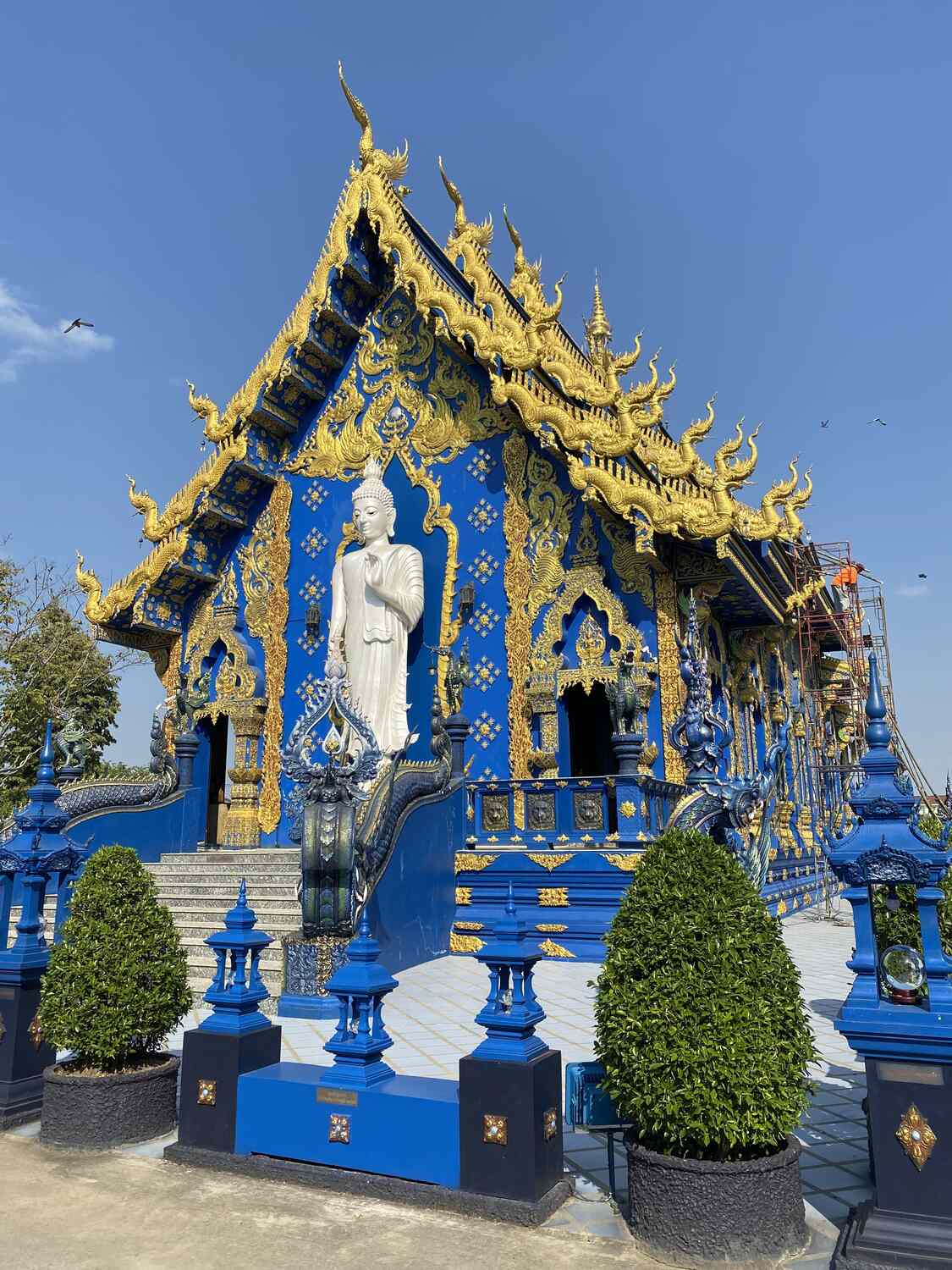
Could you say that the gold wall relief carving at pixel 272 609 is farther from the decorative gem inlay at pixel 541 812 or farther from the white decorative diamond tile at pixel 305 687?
the decorative gem inlay at pixel 541 812

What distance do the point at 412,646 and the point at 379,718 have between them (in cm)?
130

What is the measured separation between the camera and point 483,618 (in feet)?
42.9

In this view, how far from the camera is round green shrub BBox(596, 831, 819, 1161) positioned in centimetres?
362

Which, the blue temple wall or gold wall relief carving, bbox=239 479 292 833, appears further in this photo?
gold wall relief carving, bbox=239 479 292 833

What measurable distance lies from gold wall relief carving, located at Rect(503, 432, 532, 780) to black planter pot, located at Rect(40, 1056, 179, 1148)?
289 inches

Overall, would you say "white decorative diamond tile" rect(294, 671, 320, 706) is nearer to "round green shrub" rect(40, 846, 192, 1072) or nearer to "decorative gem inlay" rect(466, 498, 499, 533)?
"decorative gem inlay" rect(466, 498, 499, 533)

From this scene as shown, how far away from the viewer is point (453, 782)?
459 inches

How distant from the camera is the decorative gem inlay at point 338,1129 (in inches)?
175

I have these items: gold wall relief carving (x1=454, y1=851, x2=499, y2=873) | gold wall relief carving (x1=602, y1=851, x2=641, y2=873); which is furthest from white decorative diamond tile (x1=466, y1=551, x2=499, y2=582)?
gold wall relief carving (x1=602, y1=851, x2=641, y2=873)

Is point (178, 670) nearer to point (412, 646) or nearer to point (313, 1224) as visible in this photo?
point (412, 646)

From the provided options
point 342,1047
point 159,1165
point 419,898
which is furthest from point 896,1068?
point 419,898

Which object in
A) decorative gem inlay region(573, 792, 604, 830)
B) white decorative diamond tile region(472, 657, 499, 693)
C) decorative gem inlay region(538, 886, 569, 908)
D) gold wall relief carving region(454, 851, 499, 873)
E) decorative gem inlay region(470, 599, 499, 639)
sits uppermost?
decorative gem inlay region(470, 599, 499, 639)

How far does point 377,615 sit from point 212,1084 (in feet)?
29.0

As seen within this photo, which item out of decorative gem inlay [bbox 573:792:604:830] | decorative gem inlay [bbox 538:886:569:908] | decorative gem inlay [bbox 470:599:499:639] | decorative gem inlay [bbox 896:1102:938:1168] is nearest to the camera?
decorative gem inlay [bbox 896:1102:938:1168]
